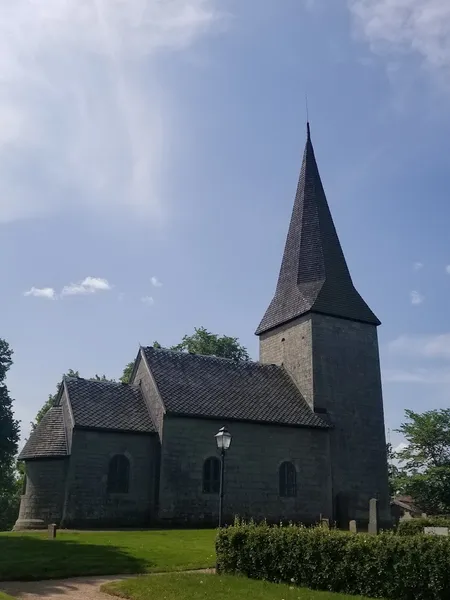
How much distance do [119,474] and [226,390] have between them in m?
7.26

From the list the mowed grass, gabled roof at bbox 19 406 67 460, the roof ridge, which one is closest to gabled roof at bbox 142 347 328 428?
the roof ridge

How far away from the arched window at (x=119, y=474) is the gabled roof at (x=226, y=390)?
317 cm

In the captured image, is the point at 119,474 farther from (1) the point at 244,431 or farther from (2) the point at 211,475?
(1) the point at 244,431

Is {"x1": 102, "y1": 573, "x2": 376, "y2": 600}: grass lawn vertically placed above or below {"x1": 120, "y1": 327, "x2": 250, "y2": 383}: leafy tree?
below

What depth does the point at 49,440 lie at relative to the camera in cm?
2684

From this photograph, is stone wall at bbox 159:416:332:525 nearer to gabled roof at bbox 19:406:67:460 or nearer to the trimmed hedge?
gabled roof at bbox 19:406:67:460

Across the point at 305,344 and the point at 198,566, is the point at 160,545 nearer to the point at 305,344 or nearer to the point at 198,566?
the point at 198,566

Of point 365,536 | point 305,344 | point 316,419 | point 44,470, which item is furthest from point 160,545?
point 305,344

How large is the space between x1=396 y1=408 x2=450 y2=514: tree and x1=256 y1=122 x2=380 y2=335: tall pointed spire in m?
13.6

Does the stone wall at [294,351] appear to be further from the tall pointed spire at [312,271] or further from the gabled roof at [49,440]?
the gabled roof at [49,440]

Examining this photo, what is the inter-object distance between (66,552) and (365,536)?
28.5 feet

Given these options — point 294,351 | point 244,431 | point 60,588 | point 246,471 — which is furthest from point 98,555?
point 294,351

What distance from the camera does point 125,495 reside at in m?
26.3

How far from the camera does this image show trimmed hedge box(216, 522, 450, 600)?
9.95 meters
